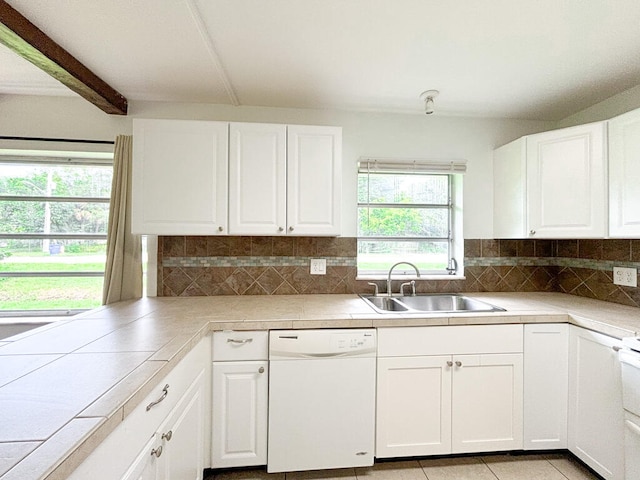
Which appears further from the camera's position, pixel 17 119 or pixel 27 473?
pixel 17 119

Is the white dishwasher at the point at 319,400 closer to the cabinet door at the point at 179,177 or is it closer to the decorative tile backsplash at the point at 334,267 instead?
the decorative tile backsplash at the point at 334,267

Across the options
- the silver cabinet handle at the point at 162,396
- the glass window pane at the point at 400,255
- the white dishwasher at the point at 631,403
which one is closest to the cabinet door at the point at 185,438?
the silver cabinet handle at the point at 162,396

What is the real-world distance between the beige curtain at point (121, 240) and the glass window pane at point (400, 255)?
169 cm

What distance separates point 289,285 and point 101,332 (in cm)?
120

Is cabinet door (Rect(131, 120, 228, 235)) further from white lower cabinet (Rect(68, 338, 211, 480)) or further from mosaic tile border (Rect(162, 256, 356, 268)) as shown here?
white lower cabinet (Rect(68, 338, 211, 480))

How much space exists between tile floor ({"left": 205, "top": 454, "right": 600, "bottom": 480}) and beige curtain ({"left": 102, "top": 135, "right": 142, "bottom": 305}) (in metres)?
1.32

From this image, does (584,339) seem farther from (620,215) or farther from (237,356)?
(237,356)

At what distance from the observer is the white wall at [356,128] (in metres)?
2.07

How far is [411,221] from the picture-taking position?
8.20 ft

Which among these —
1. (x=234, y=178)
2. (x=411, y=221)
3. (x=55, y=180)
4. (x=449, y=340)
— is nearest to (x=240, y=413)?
(x=449, y=340)

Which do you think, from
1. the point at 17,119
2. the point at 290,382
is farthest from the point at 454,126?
the point at 17,119

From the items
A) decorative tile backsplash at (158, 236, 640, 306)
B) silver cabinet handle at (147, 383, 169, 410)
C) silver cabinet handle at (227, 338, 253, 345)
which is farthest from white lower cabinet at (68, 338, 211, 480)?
decorative tile backsplash at (158, 236, 640, 306)

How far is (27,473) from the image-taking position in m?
0.53

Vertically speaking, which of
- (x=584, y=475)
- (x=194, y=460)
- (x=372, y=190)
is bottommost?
(x=584, y=475)
